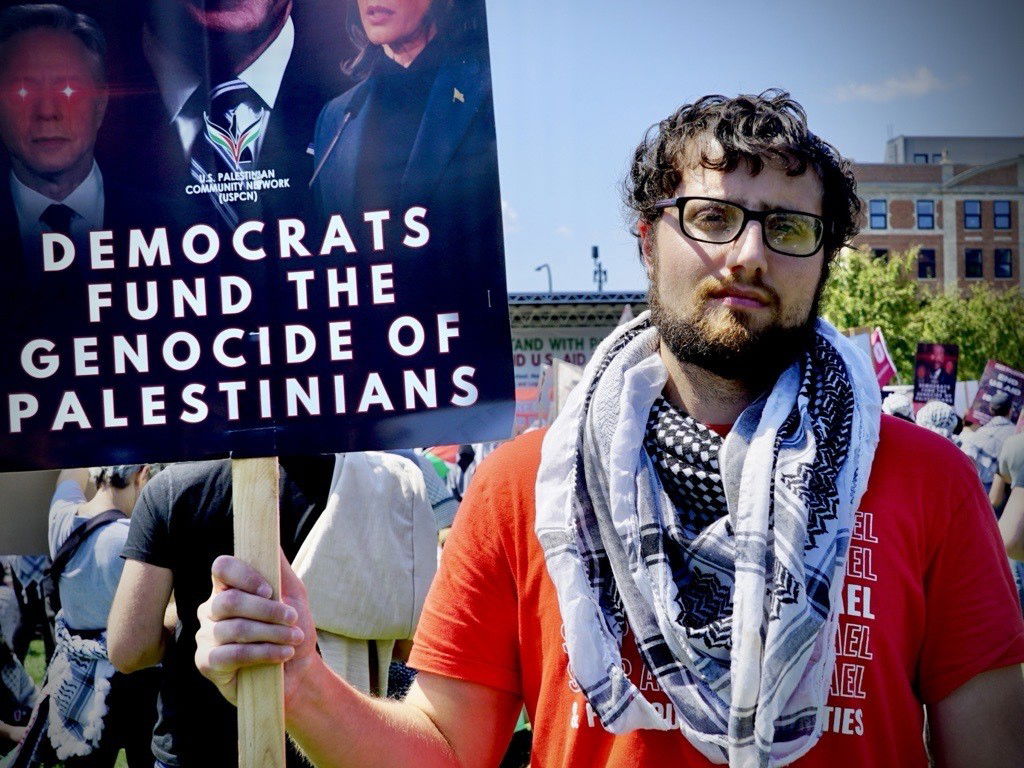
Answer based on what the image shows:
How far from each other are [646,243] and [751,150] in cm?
31

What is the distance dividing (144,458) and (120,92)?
0.62 m

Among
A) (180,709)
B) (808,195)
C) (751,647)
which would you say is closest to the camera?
(751,647)

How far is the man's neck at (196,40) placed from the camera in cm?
182

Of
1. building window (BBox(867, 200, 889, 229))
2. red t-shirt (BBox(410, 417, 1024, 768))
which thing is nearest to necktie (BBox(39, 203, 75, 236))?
red t-shirt (BBox(410, 417, 1024, 768))

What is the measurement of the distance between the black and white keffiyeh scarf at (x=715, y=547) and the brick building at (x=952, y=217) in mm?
60333

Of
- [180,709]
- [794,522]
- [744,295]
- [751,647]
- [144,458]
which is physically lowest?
[180,709]

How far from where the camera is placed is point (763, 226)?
6.23 ft

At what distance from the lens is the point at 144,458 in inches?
71.4

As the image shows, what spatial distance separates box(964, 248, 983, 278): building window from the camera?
58.6 metres

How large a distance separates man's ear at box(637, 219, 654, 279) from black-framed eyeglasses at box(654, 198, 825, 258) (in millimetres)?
152

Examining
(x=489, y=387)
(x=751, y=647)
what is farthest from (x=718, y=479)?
(x=489, y=387)

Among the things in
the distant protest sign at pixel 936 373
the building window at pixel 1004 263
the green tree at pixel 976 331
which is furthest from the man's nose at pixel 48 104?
the building window at pixel 1004 263

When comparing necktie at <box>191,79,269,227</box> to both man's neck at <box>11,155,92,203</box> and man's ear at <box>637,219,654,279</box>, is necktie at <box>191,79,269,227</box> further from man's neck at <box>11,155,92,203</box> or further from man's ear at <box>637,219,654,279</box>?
man's ear at <box>637,219,654,279</box>

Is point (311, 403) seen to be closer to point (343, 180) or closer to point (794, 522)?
point (343, 180)
